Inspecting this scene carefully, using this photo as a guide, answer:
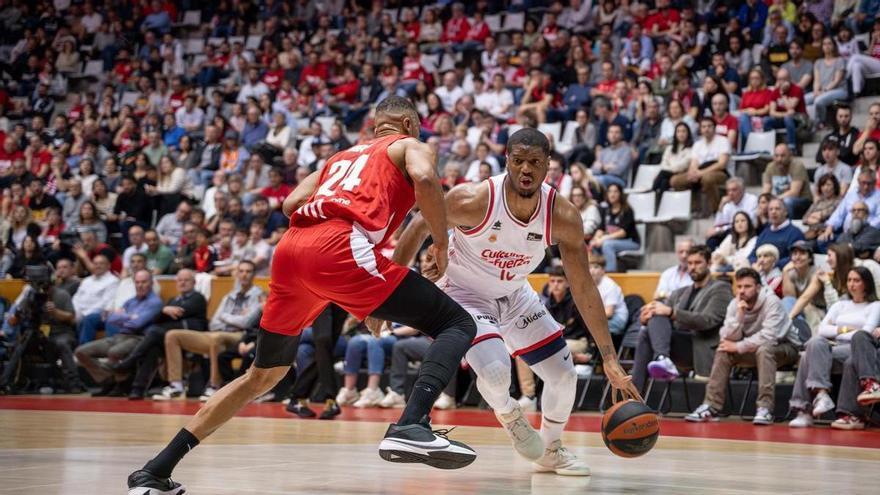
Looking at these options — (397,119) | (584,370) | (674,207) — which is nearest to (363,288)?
(397,119)

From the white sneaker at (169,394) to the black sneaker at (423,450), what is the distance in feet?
27.1

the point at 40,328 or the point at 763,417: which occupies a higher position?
the point at 40,328

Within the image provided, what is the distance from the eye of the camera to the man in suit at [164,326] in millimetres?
12258

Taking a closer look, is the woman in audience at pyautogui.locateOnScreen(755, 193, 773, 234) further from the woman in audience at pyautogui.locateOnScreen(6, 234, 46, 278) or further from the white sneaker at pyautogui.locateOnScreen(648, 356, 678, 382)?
the woman in audience at pyautogui.locateOnScreen(6, 234, 46, 278)

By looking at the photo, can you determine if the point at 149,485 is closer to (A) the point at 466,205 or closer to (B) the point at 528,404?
(A) the point at 466,205

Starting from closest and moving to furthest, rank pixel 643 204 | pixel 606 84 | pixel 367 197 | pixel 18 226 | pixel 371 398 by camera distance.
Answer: pixel 367 197 < pixel 371 398 < pixel 643 204 < pixel 606 84 < pixel 18 226

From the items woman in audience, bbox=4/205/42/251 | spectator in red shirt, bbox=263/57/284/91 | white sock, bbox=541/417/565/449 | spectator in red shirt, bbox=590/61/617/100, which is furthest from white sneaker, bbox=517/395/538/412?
spectator in red shirt, bbox=263/57/284/91

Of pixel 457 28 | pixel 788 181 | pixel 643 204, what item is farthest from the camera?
pixel 457 28

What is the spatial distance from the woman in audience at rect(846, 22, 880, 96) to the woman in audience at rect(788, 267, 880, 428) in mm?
4533

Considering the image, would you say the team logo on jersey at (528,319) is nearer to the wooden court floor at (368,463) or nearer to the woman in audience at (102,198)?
the wooden court floor at (368,463)

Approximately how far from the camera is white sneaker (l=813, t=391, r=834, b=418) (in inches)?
356

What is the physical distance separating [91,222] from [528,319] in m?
10.8

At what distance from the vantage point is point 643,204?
1315 cm

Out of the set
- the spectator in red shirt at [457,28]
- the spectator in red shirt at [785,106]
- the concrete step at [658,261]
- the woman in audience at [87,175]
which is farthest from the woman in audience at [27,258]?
Answer: the spectator in red shirt at [785,106]
